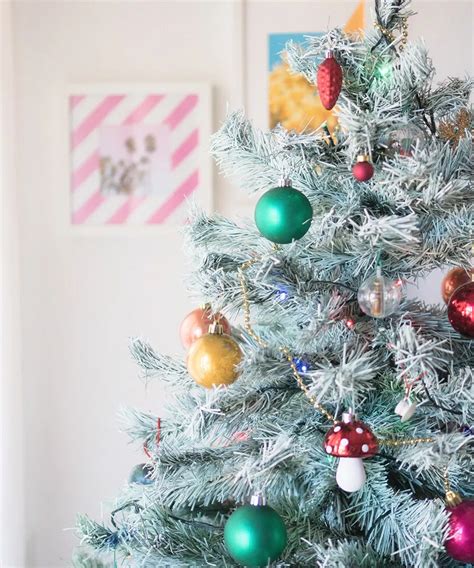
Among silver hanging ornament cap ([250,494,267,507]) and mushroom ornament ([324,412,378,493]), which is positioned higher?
mushroom ornament ([324,412,378,493])

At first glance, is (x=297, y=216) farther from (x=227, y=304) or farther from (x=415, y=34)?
(x=415, y=34)

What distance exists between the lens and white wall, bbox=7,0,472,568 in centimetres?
146

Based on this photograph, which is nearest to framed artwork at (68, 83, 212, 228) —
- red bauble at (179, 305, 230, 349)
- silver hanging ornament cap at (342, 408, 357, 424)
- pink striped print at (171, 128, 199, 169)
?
pink striped print at (171, 128, 199, 169)

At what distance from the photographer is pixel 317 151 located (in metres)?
0.63

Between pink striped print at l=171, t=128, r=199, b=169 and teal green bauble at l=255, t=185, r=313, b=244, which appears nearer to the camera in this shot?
teal green bauble at l=255, t=185, r=313, b=244

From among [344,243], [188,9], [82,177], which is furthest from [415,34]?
[344,243]

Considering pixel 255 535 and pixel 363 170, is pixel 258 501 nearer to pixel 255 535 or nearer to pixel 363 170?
pixel 255 535

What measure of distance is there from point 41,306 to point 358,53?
44.0 inches

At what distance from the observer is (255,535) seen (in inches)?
20.7

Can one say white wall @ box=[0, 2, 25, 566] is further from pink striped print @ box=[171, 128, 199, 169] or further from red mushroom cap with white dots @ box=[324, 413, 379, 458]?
red mushroom cap with white dots @ box=[324, 413, 379, 458]

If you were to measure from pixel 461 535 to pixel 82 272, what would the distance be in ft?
3.82

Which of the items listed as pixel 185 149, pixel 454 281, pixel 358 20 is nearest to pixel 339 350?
pixel 454 281

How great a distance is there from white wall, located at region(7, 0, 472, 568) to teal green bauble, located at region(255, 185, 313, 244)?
0.89 m

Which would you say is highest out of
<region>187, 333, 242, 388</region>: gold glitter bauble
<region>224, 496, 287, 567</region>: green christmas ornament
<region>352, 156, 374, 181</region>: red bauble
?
<region>352, 156, 374, 181</region>: red bauble
